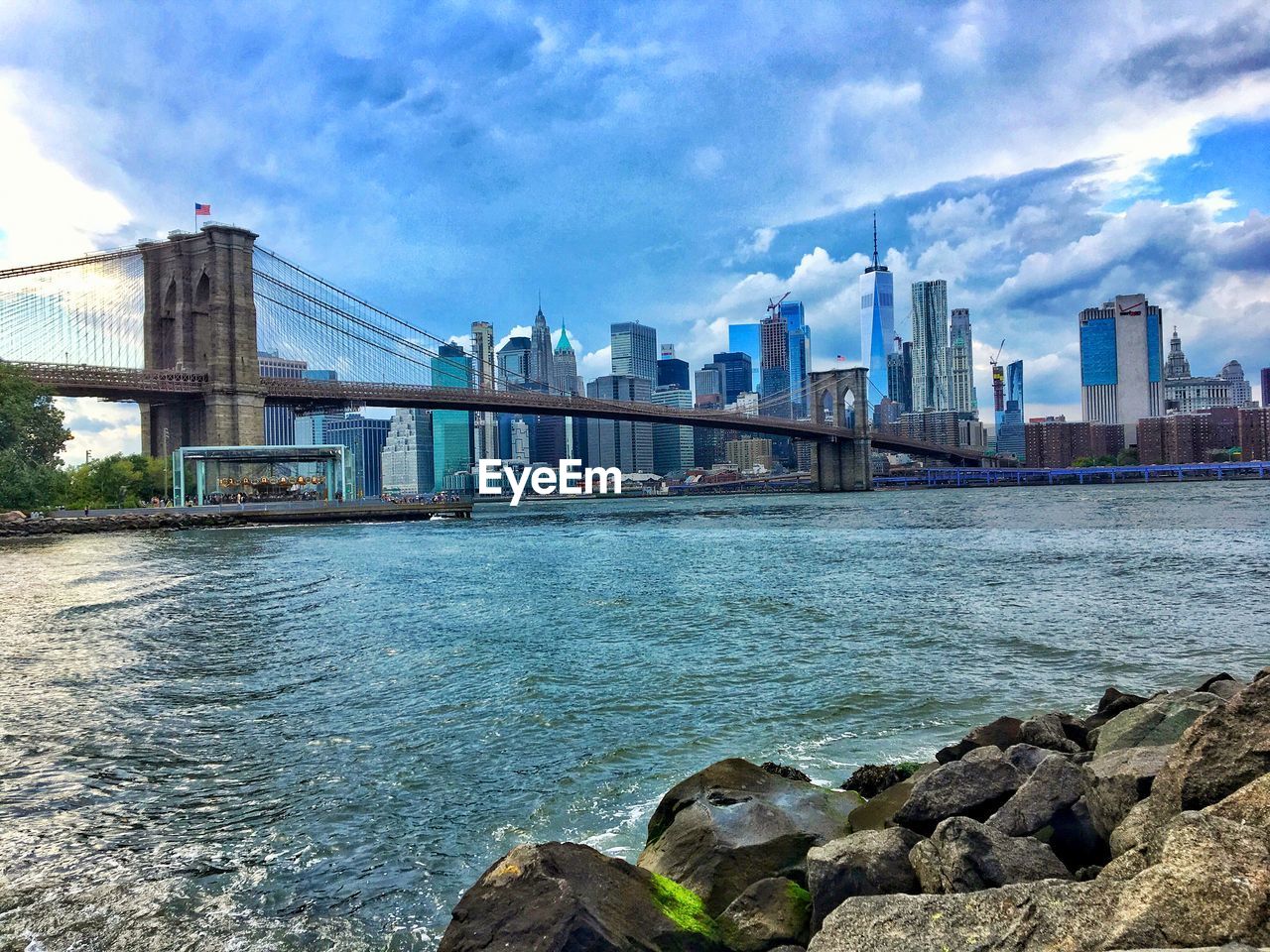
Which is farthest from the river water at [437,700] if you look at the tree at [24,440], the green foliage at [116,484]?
the green foliage at [116,484]

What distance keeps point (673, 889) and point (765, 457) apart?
16133 centimetres

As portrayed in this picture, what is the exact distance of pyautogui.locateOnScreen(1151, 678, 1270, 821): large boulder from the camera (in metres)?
3.43

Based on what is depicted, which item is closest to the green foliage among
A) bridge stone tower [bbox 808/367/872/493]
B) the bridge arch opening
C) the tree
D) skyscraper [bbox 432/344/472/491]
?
the bridge arch opening

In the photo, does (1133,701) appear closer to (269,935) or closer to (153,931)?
(269,935)

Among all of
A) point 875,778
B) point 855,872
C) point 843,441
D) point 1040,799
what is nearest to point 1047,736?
point 875,778

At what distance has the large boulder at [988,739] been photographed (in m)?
5.98

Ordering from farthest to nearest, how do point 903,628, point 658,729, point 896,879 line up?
point 903,628, point 658,729, point 896,879

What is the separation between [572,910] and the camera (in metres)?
3.31

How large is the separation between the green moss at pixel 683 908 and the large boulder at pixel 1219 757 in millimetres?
1904

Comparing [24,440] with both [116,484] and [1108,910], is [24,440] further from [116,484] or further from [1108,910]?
[1108,910]

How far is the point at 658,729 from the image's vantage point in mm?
7984

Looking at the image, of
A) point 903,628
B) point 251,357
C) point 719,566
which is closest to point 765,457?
point 251,357

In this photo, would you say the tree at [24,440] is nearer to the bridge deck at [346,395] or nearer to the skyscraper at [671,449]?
the bridge deck at [346,395]

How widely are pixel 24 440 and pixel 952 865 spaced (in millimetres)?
59807
